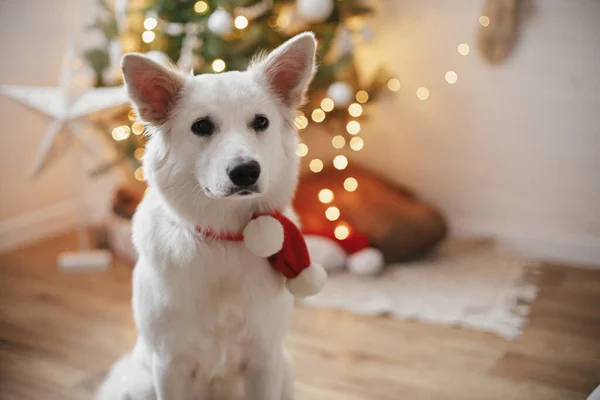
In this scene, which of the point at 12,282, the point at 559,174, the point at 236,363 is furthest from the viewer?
the point at 559,174

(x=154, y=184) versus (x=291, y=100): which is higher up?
(x=291, y=100)

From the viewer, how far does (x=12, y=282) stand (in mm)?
3031

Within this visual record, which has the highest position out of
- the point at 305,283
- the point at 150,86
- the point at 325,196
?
the point at 150,86

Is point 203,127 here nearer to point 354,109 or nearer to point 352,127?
point 354,109

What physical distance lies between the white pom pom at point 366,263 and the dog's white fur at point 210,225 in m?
1.42

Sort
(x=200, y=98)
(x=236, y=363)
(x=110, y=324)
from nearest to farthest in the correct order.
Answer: (x=200, y=98)
(x=236, y=363)
(x=110, y=324)

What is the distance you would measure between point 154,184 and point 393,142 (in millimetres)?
2307

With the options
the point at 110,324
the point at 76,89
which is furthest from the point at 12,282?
the point at 76,89

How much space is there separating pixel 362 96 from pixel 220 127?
191 cm

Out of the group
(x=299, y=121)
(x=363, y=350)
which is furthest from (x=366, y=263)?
(x=299, y=121)

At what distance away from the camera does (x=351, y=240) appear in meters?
3.17

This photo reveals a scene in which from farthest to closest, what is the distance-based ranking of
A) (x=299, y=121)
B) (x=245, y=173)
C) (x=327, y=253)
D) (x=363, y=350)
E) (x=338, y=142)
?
(x=338, y=142) → (x=327, y=253) → (x=363, y=350) → (x=299, y=121) → (x=245, y=173)

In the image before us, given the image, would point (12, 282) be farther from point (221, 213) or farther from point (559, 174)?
point (559, 174)

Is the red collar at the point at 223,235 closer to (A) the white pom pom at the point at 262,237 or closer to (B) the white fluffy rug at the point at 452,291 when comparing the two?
(A) the white pom pom at the point at 262,237
